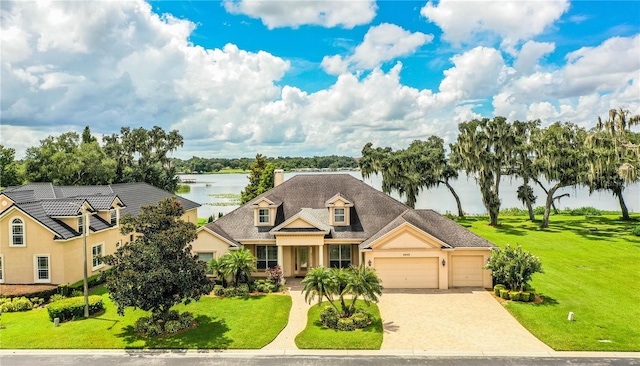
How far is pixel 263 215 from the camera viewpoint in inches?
1143

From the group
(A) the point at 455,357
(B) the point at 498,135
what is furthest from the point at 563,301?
(B) the point at 498,135

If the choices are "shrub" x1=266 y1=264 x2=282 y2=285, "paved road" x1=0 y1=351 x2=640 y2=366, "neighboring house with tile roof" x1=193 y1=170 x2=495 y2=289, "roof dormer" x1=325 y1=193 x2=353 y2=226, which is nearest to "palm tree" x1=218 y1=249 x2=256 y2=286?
"shrub" x1=266 y1=264 x2=282 y2=285

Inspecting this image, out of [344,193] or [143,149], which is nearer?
[344,193]

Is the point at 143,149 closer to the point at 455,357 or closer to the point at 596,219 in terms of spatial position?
the point at 455,357

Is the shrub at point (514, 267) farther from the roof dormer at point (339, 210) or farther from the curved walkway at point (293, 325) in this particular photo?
the curved walkway at point (293, 325)

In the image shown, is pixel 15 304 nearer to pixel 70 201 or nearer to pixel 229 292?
pixel 70 201

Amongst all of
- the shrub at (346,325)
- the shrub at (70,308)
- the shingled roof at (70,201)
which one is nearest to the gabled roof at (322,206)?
the shingled roof at (70,201)

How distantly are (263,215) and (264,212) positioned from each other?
0.23 m

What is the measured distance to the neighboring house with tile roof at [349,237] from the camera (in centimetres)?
2562

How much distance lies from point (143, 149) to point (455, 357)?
63549mm

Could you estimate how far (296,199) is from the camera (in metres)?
31.4

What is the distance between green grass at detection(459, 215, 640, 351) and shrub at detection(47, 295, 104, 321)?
72.3 feet

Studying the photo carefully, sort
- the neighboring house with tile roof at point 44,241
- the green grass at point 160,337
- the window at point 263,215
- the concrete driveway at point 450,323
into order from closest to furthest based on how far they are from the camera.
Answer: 1. the concrete driveway at point 450,323
2. the green grass at point 160,337
3. the neighboring house with tile roof at point 44,241
4. the window at point 263,215

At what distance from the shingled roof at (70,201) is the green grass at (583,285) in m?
27.8
